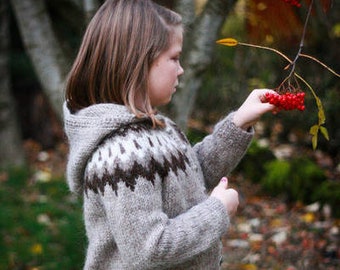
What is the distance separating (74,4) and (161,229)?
273 centimetres

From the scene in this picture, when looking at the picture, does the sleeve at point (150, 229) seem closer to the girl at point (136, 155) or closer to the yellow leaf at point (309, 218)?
the girl at point (136, 155)

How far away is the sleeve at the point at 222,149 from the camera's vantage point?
2170 millimetres

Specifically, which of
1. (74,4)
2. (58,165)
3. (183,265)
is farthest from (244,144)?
(58,165)

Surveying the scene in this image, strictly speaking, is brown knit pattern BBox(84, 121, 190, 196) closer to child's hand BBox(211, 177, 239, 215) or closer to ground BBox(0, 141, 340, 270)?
child's hand BBox(211, 177, 239, 215)

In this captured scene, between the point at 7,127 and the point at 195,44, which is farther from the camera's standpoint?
the point at 7,127

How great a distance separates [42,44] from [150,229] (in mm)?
2881

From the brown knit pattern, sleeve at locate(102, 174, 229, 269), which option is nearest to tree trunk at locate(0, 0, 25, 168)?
the brown knit pattern

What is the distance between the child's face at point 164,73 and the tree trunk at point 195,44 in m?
1.55

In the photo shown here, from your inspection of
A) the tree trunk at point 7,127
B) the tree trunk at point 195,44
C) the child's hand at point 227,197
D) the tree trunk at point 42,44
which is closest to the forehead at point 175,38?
the child's hand at point 227,197

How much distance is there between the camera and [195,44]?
354cm

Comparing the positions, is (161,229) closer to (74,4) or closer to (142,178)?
(142,178)

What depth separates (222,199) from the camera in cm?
192

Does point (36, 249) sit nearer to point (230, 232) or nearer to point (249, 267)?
point (249, 267)

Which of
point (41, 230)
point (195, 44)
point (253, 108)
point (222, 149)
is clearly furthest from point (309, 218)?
point (253, 108)
